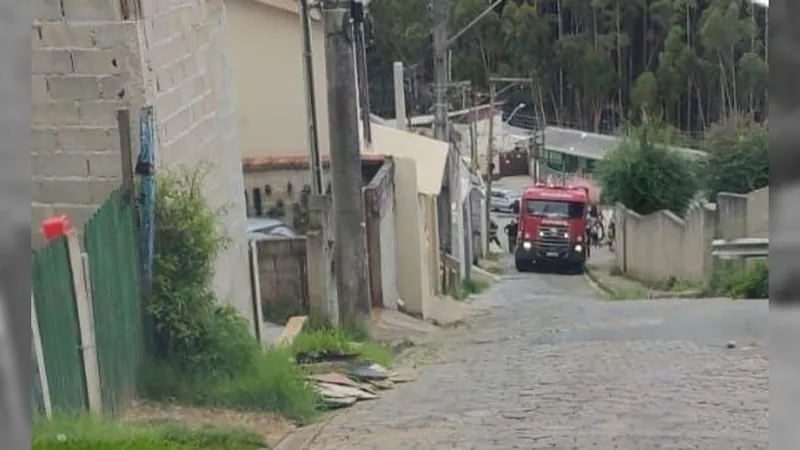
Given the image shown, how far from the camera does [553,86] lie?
3572cm

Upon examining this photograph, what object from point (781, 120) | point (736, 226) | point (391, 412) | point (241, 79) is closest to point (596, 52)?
point (736, 226)

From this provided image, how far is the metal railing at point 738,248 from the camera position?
1557 cm

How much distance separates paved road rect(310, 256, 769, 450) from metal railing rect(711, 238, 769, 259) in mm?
2445

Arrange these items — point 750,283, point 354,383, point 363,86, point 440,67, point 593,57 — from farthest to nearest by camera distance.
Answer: point 593,57
point 440,67
point 363,86
point 750,283
point 354,383

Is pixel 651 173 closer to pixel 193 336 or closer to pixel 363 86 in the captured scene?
pixel 363 86

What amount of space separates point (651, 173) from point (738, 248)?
326 inches

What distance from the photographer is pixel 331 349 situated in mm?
9141

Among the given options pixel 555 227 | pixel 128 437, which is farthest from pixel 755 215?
pixel 128 437

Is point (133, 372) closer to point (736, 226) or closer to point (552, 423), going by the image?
point (552, 423)

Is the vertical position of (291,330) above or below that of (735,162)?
below

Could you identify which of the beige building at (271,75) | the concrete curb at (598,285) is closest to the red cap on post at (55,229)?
the beige building at (271,75)

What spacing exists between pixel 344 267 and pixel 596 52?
82.9ft

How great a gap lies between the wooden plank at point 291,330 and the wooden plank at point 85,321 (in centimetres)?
300

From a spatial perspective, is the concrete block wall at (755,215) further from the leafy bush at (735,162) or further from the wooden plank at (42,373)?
the wooden plank at (42,373)
